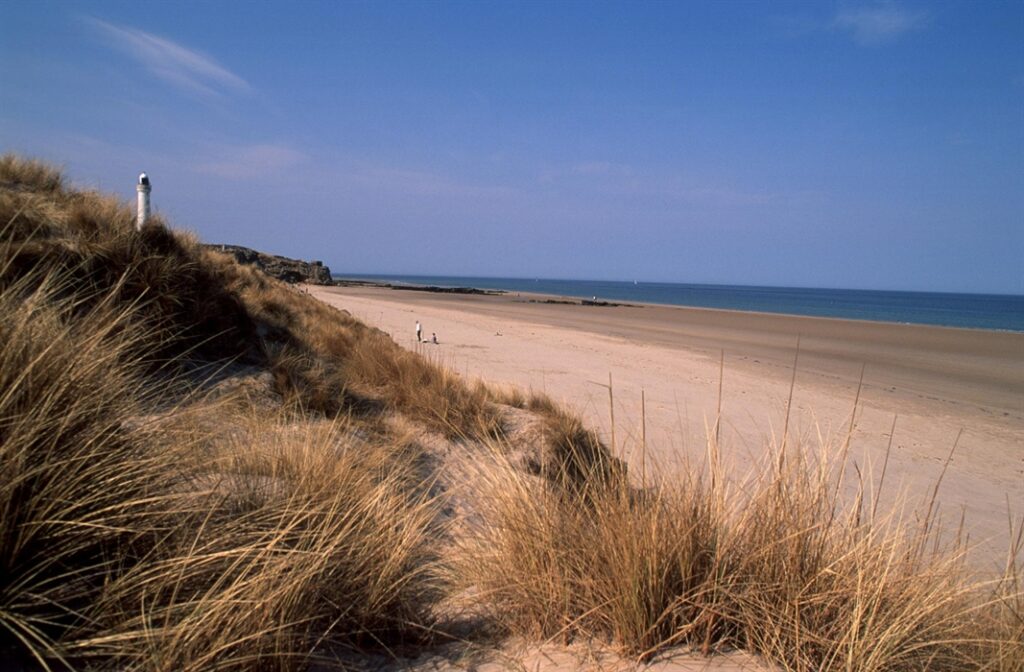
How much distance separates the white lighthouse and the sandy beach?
18.1ft

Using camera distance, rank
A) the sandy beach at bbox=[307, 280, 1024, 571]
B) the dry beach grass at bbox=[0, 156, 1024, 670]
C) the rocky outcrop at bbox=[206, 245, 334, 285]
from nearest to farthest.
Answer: the dry beach grass at bbox=[0, 156, 1024, 670] < the sandy beach at bbox=[307, 280, 1024, 571] < the rocky outcrop at bbox=[206, 245, 334, 285]

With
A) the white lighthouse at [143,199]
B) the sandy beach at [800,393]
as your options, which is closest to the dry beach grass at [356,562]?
the sandy beach at [800,393]

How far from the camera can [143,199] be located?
7.62 metres

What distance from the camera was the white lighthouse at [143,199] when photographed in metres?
7.21

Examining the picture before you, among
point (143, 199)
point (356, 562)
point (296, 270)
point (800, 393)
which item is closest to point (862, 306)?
point (296, 270)

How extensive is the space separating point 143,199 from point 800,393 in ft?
38.8

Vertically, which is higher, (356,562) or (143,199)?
(143,199)

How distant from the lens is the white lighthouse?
721cm

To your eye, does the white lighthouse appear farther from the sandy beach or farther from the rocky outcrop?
the rocky outcrop

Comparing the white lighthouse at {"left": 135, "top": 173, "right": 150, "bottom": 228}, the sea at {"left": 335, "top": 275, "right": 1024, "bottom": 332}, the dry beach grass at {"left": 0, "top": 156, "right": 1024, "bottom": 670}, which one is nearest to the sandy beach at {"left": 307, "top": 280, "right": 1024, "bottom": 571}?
the dry beach grass at {"left": 0, "top": 156, "right": 1024, "bottom": 670}

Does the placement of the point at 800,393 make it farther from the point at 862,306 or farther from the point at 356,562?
the point at 862,306

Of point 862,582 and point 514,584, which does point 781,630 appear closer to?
point 862,582

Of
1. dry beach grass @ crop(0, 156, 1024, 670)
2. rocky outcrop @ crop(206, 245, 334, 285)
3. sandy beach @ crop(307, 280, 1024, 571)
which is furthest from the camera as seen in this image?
rocky outcrop @ crop(206, 245, 334, 285)

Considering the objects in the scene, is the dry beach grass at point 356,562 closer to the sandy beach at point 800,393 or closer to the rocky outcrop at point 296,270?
the sandy beach at point 800,393
